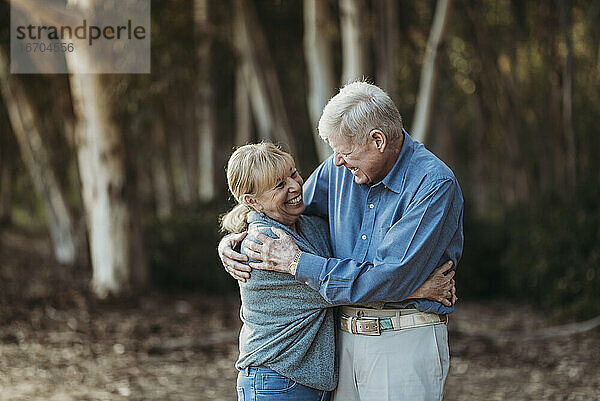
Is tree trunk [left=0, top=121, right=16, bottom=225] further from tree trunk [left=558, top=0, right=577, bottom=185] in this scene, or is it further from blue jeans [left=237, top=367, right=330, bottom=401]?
blue jeans [left=237, top=367, right=330, bottom=401]

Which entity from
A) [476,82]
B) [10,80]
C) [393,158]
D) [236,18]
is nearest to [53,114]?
[10,80]

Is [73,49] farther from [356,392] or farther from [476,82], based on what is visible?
[476,82]

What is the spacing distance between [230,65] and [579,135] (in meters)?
7.27

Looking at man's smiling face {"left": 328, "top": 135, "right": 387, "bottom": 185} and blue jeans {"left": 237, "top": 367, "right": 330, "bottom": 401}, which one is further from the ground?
man's smiling face {"left": 328, "top": 135, "right": 387, "bottom": 185}

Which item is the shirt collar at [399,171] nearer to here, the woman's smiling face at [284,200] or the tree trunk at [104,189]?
the woman's smiling face at [284,200]

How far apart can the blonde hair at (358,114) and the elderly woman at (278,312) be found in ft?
0.86

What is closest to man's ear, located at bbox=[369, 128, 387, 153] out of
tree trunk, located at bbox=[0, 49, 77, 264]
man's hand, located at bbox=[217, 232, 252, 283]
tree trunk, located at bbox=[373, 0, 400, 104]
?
man's hand, located at bbox=[217, 232, 252, 283]

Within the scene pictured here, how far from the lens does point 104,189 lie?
878cm

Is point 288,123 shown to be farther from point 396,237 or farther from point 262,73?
point 396,237

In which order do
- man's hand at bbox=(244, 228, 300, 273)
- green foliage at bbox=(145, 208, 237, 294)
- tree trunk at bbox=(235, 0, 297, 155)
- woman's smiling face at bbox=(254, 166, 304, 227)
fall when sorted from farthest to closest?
tree trunk at bbox=(235, 0, 297, 155), green foliage at bbox=(145, 208, 237, 294), woman's smiling face at bbox=(254, 166, 304, 227), man's hand at bbox=(244, 228, 300, 273)

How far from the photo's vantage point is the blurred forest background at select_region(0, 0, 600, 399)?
26.6 feet

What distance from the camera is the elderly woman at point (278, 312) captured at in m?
2.74

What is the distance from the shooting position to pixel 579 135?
33.8ft

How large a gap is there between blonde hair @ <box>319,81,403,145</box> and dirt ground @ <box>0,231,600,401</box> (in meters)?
3.65
